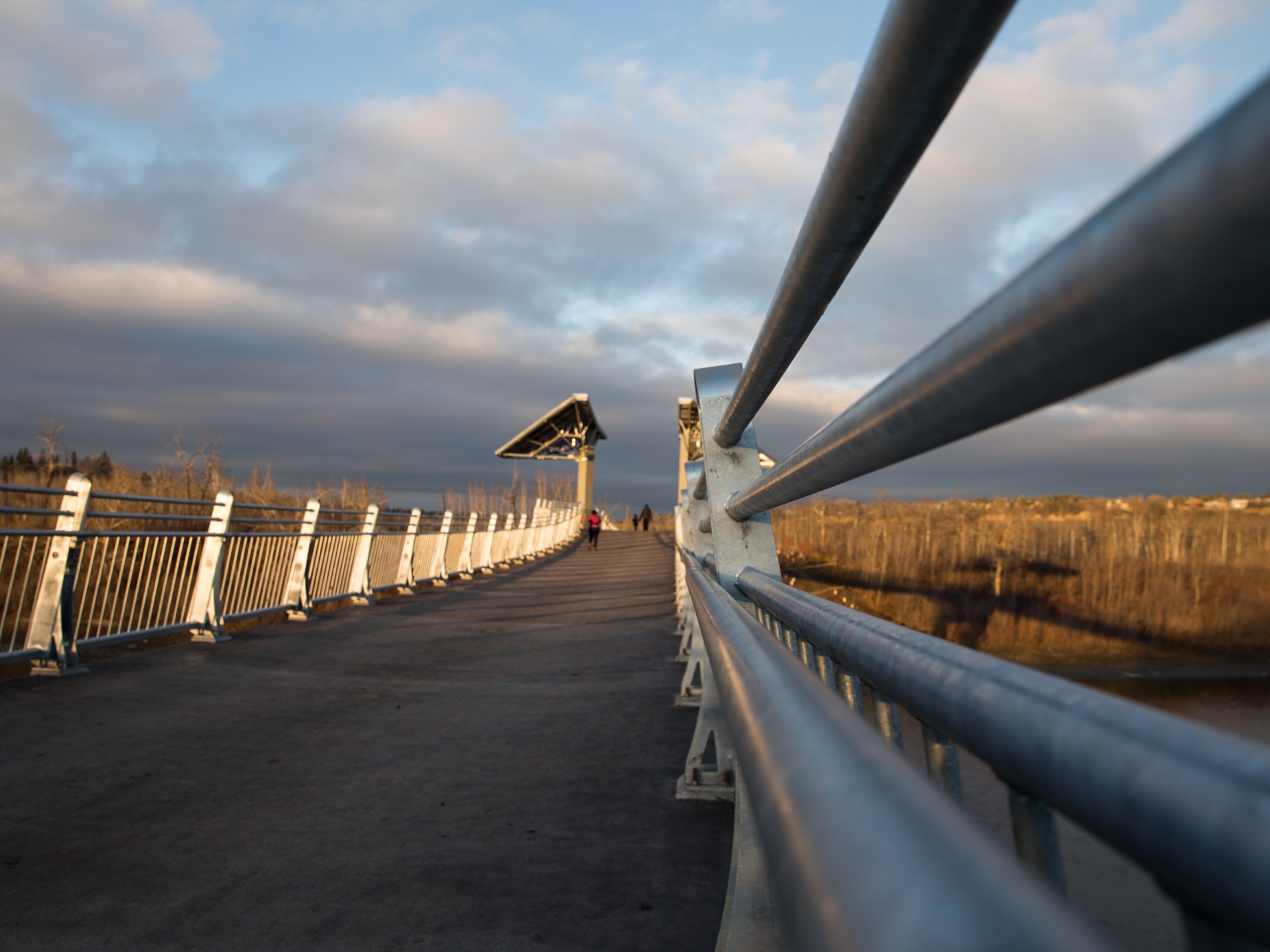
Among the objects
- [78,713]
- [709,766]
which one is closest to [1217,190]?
[709,766]

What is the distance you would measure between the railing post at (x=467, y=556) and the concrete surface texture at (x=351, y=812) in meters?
11.5

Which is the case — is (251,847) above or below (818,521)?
below

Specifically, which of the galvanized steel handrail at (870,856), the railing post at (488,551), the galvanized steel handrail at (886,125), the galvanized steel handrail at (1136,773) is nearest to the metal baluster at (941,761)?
the galvanized steel handrail at (1136,773)

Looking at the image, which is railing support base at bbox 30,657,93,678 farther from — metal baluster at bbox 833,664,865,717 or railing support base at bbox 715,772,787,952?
metal baluster at bbox 833,664,865,717

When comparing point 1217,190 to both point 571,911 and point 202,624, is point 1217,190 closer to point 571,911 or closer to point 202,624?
point 571,911

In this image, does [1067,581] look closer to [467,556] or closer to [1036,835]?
[467,556]

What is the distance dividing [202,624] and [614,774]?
582 centimetres

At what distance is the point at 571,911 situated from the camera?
8.72 ft

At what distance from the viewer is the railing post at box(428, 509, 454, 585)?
16453 mm

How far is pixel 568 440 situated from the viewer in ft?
154

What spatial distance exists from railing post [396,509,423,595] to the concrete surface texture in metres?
7.30

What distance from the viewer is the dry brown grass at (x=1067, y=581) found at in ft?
57.7

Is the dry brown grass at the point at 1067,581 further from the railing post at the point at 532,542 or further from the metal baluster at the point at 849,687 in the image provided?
the metal baluster at the point at 849,687

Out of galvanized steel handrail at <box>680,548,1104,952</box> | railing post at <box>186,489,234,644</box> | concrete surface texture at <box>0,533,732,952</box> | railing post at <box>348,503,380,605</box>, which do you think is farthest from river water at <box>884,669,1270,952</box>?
railing post at <box>348,503,380,605</box>
